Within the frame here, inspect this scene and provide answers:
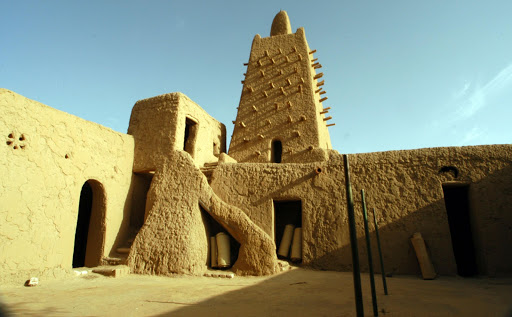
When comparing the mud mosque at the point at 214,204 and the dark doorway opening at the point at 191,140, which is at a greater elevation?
the dark doorway opening at the point at 191,140

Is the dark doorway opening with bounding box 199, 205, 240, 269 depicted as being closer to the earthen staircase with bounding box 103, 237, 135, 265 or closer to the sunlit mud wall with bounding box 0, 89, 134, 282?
the earthen staircase with bounding box 103, 237, 135, 265

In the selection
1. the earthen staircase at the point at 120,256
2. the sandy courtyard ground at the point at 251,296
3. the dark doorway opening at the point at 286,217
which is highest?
the dark doorway opening at the point at 286,217

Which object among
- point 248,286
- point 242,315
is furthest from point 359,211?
point 242,315

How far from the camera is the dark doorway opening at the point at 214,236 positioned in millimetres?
7762

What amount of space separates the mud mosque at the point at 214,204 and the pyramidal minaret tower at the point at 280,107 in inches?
116

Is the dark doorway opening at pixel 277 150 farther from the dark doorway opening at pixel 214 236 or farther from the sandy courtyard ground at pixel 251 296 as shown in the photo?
the sandy courtyard ground at pixel 251 296

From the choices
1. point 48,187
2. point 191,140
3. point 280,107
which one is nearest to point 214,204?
point 48,187

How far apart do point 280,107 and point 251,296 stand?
354 inches

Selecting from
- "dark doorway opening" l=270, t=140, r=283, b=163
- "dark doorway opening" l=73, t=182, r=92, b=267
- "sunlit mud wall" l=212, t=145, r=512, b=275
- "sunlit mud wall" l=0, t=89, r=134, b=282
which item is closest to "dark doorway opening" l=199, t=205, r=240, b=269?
"sunlit mud wall" l=212, t=145, r=512, b=275

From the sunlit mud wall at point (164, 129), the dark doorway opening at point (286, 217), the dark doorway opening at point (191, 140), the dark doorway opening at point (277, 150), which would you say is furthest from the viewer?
the dark doorway opening at point (277, 150)

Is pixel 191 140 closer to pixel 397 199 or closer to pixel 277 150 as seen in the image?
pixel 277 150

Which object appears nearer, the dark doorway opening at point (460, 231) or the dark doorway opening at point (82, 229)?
the dark doorway opening at point (460, 231)

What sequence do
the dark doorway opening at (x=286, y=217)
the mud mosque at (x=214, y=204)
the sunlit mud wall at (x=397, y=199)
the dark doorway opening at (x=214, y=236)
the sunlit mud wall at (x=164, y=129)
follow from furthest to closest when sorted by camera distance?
the sunlit mud wall at (x=164, y=129)
the dark doorway opening at (x=286, y=217)
the dark doorway opening at (x=214, y=236)
the sunlit mud wall at (x=397, y=199)
the mud mosque at (x=214, y=204)

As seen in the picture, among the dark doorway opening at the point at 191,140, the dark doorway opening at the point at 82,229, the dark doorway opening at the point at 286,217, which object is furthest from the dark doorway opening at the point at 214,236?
the dark doorway opening at the point at 82,229
